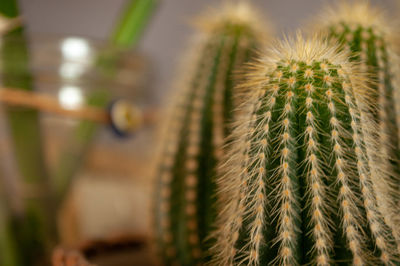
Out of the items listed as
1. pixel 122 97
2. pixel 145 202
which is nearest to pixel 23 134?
pixel 122 97

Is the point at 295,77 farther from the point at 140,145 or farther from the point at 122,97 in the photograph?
the point at 140,145

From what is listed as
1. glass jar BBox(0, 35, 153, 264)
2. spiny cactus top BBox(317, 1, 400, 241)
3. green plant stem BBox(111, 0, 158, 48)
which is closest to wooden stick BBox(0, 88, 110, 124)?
glass jar BBox(0, 35, 153, 264)

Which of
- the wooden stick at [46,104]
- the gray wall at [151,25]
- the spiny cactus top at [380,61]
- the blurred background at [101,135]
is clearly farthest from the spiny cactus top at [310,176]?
the gray wall at [151,25]

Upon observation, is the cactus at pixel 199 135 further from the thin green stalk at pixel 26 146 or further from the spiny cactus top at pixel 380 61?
the thin green stalk at pixel 26 146

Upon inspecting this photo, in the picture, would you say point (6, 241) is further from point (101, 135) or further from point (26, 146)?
point (101, 135)

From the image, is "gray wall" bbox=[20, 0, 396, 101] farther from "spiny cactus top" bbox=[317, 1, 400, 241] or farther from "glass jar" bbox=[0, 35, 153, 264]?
"spiny cactus top" bbox=[317, 1, 400, 241]

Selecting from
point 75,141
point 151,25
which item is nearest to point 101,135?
point 75,141
